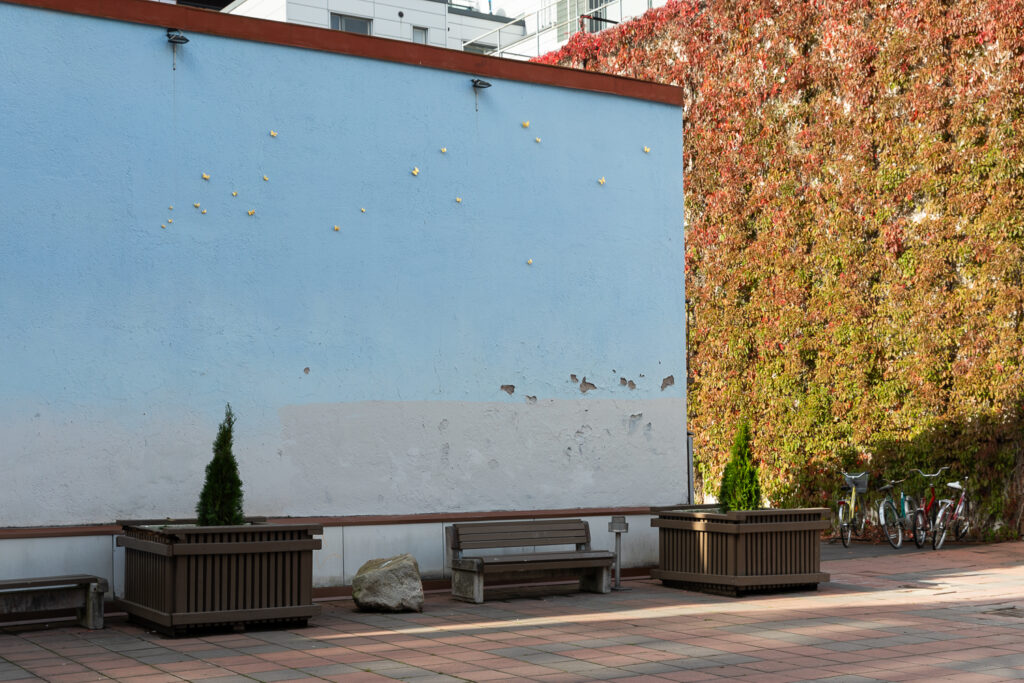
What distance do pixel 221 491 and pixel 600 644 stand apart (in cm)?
306

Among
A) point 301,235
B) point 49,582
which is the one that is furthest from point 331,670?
point 301,235

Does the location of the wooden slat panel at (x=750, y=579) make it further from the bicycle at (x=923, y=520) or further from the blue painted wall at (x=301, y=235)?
the bicycle at (x=923, y=520)

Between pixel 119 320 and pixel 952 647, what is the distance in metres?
6.73

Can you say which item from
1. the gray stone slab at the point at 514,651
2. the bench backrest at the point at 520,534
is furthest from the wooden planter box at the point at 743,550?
the gray stone slab at the point at 514,651

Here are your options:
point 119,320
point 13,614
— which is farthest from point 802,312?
point 13,614

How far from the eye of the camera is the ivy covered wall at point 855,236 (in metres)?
15.2

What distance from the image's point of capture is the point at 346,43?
10.5m

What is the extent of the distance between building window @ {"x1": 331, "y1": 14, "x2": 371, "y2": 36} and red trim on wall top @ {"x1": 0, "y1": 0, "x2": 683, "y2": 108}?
68.7 feet

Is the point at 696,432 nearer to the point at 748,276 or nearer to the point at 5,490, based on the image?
the point at 748,276

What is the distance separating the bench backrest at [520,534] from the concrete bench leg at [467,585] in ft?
0.72

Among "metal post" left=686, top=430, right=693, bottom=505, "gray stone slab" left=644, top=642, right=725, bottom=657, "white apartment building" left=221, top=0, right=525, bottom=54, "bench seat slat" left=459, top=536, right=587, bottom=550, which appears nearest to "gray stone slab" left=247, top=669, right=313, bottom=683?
"gray stone slab" left=644, top=642, right=725, bottom=657

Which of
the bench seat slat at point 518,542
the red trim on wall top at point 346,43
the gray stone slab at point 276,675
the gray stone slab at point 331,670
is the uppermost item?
the red trim on wall top at point 346,43

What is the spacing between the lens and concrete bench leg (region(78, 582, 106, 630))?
27.4ft

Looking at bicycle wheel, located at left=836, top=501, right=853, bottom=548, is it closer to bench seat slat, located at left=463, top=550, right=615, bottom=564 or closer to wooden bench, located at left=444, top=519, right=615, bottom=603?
wooden bench, located at left=444, top=519, right=615, bottom=603
